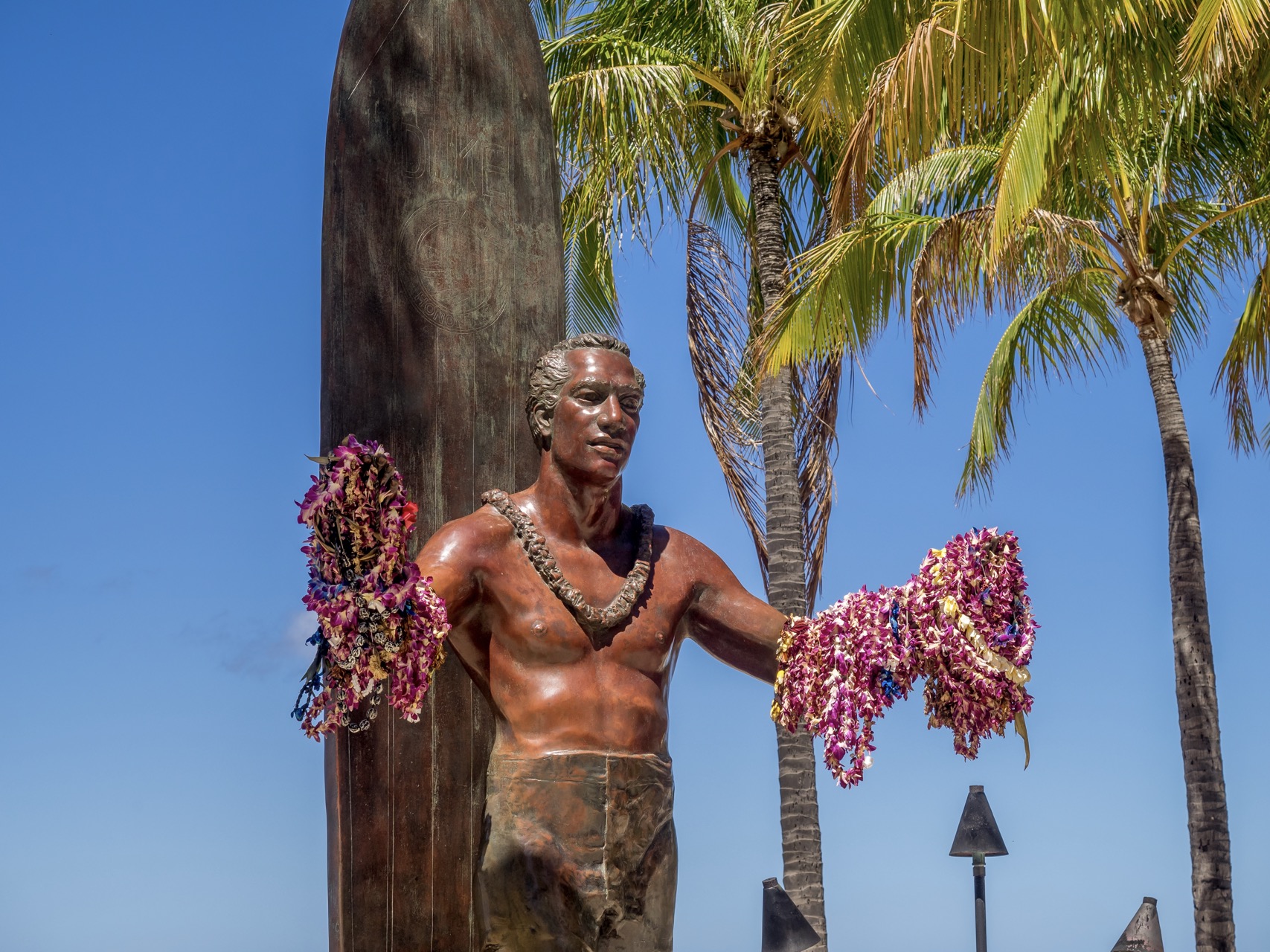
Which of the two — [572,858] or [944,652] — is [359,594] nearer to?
[572,858]

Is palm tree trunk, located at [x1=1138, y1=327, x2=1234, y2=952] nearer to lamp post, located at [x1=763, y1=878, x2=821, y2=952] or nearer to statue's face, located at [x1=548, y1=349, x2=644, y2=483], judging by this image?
lamp post, located at [x1=763, y1=878, x2=821, y2=952]

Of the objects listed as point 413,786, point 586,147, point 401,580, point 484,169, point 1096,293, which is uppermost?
point 586,147

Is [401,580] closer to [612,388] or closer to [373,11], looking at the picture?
[612,388]

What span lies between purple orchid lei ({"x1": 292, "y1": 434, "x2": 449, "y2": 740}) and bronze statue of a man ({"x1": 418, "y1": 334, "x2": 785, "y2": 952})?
39 cm

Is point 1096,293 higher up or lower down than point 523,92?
higher up

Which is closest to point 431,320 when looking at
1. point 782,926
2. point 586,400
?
point 586,400

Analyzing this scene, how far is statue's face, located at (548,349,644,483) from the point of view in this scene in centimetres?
450

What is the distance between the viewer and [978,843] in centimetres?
933

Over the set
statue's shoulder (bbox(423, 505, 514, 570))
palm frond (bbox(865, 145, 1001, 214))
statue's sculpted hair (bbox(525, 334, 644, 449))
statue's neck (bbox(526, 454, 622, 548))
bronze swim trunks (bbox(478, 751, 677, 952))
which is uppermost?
palm frond (bbox(865, 145, 1001, 214))

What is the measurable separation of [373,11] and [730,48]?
8210 mm

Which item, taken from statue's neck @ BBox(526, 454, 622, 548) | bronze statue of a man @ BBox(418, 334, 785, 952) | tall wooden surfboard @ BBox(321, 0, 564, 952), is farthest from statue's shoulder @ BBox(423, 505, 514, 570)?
tall wooden surfboard @ BBox(321, 0, 564, 952)

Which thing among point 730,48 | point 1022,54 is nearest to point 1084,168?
point 1022,54

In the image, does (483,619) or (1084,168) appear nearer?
(483,619)

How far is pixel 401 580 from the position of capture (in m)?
3.93
